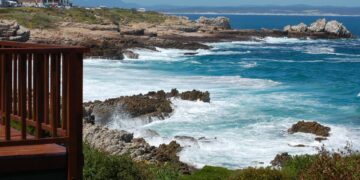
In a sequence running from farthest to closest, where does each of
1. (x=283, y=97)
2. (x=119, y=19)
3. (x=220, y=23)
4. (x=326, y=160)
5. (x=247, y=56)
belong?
(x=220, y=23)
(x=119, y=19)
(x=247, y=56)
(x=283, y=97)
(x=326, y=160)

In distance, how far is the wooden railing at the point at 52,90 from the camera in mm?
6555

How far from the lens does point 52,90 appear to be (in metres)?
6.64

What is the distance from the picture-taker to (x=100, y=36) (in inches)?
2274

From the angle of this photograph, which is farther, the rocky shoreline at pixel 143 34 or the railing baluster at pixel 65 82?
the rocky shoreline at pixel 143 34

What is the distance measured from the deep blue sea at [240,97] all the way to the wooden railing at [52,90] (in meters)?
10.1

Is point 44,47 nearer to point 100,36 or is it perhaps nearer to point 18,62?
point 18,62

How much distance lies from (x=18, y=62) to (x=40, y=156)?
953 millimetres

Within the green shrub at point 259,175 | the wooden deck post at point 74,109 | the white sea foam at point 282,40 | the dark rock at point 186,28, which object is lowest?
the white sea foam at point 282,40

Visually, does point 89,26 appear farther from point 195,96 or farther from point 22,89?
point 22,89

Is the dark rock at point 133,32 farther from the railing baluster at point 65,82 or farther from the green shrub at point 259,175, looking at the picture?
the railing baluster at point 65,82

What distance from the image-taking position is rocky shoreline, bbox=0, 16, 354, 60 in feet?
158

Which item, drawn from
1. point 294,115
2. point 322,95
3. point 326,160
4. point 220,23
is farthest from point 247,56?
point 326,160

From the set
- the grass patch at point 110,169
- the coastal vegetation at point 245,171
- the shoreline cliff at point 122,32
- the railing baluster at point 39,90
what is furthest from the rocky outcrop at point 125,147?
the shoreline cliff at point 122,32

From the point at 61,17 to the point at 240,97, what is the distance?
147 feet
